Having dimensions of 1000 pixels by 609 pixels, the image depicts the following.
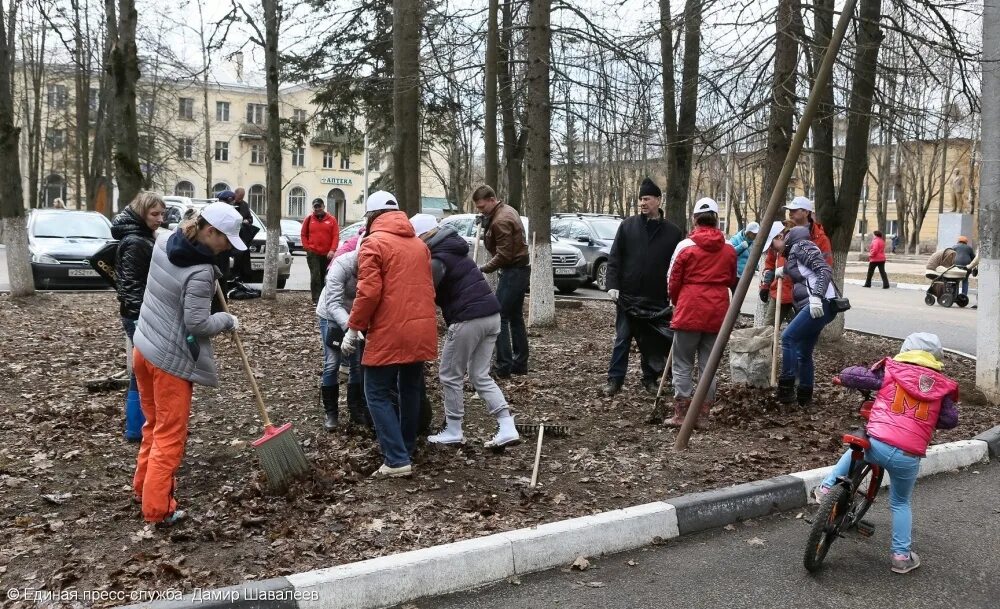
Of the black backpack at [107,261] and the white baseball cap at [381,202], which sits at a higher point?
the white baseball cap at [381,202]

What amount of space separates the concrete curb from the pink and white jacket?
1.10m

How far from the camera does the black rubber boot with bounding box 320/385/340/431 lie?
6523mm

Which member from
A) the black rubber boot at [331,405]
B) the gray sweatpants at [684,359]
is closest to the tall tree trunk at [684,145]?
the gray sweatpants at [684,359]

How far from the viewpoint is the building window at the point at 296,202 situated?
6744cm

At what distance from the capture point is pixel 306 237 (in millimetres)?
13484

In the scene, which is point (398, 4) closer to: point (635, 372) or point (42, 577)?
point (635, 372)

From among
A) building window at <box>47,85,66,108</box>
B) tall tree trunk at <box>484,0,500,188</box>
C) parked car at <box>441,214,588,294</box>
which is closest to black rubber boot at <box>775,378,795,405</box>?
tall tree trunk at <box>484,0,500,188</box>

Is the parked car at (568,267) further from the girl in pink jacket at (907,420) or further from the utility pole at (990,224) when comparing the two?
the girl in pink jacket at (907,420)

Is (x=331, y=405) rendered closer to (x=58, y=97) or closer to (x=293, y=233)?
(x=293, y=233)

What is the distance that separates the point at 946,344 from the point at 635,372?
18.6ft

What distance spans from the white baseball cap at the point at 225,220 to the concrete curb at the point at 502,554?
175 cm

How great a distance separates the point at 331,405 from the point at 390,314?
162 cm

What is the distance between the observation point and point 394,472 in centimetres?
536

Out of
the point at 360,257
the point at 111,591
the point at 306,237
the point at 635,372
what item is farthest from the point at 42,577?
the point at 306,237
